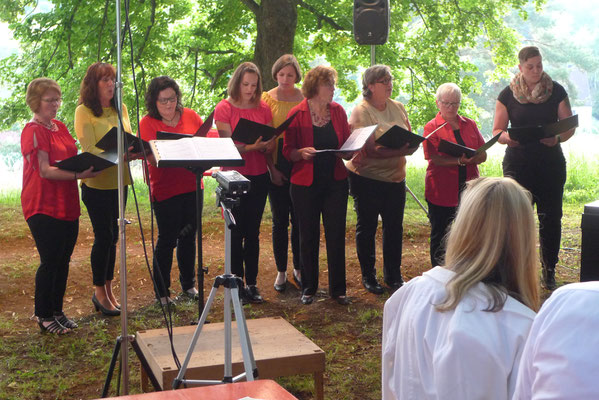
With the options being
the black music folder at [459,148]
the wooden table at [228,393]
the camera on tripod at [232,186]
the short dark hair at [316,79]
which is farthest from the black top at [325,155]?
the wooden table at [228,393]

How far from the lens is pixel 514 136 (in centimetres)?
510

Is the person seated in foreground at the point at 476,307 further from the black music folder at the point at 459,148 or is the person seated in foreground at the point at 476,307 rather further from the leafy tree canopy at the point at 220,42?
the leafy tree canopy at the point at 220,42

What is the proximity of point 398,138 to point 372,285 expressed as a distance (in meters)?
1.26

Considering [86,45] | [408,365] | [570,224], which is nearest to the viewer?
[408,365]

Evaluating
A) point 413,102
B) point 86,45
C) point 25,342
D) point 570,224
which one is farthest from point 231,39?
point 25,342

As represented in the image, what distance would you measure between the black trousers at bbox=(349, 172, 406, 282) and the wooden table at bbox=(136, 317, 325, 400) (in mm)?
1723

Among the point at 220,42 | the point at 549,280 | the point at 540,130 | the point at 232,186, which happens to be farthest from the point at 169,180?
the point at 220,42

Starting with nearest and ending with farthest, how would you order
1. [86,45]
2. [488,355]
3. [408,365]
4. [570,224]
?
[488,355]
[408,365]
[570,224]
[86,45]

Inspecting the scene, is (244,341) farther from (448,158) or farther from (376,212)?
(448,158)

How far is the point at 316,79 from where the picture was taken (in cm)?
491

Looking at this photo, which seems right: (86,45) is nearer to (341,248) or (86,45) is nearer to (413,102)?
(413,102)

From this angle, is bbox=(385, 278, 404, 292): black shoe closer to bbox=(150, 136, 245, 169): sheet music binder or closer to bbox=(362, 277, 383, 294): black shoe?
bbox=(362, 277, 383, 294): black shoe

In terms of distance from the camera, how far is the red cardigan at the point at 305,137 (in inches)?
194

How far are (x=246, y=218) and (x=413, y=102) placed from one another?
6.40m
